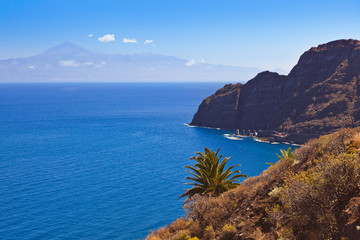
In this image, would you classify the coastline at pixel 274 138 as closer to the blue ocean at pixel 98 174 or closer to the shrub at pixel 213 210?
the blue ocean at pixel 98 174

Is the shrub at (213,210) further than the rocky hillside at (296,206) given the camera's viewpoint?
Yes

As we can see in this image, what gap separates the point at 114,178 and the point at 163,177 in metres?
11.5

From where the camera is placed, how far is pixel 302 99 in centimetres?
12475

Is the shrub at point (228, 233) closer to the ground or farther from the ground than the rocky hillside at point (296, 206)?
closer to the ground

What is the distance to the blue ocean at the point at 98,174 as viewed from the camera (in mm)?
47062

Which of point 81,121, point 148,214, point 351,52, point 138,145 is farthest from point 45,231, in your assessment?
point 351,52

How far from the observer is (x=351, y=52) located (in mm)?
125562

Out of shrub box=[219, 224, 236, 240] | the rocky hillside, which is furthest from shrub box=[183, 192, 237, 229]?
shrub box=[219, 224, 236, 240]

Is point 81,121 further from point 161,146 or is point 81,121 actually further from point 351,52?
point 351,52

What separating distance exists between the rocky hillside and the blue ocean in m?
29.3

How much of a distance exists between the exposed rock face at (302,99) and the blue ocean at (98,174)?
512 inches

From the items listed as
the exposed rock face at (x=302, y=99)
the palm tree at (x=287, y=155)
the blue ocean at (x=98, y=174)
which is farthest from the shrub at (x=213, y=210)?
the exposed rock face at (x=302, y=99)

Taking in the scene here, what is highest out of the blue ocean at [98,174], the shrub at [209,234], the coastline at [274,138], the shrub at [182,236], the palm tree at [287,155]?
the palm tree at [287,155]

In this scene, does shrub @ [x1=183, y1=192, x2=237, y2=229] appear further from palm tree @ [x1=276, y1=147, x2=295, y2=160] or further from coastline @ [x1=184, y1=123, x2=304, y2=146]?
coastline @ [x1=184, y1=123, x2=304, y2=146]
